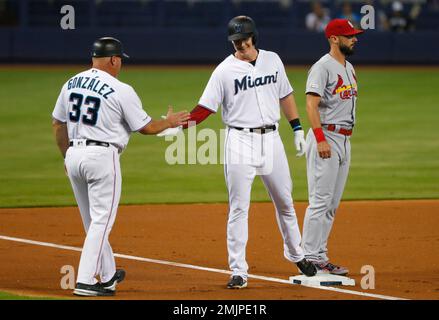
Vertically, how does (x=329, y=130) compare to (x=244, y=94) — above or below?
below

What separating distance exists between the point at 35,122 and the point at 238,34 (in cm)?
1188

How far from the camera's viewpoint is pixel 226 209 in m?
12.0

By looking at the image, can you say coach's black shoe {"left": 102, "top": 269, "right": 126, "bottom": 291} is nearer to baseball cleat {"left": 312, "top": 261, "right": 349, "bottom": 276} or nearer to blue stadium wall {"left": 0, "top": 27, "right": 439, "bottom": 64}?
baseball cleat {"left": 312, "top": 261, "right": 349, "bottom": 276}

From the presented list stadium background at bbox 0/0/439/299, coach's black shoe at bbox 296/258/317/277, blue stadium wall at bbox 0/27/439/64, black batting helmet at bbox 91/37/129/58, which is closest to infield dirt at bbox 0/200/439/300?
stadium background at bbox 0/0/439/299

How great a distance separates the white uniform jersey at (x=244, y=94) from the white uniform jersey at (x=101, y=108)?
70 cm

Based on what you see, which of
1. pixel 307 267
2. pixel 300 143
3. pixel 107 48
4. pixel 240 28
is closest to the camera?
pixel 107 48

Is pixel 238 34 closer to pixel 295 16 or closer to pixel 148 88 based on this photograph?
pixel 148 88

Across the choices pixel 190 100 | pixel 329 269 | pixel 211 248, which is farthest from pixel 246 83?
pixel 190 100

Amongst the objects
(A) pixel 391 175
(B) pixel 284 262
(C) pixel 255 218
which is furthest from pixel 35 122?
(B) pixel 284 262

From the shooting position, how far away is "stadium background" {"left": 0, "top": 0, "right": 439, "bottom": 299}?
11305mm

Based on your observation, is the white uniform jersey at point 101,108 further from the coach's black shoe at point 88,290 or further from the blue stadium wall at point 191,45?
the blue stadium wall at point 191,45

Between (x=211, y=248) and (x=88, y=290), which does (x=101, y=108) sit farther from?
(x=211, y=248)

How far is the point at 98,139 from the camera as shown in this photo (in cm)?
761

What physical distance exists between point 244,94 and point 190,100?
1398cm
